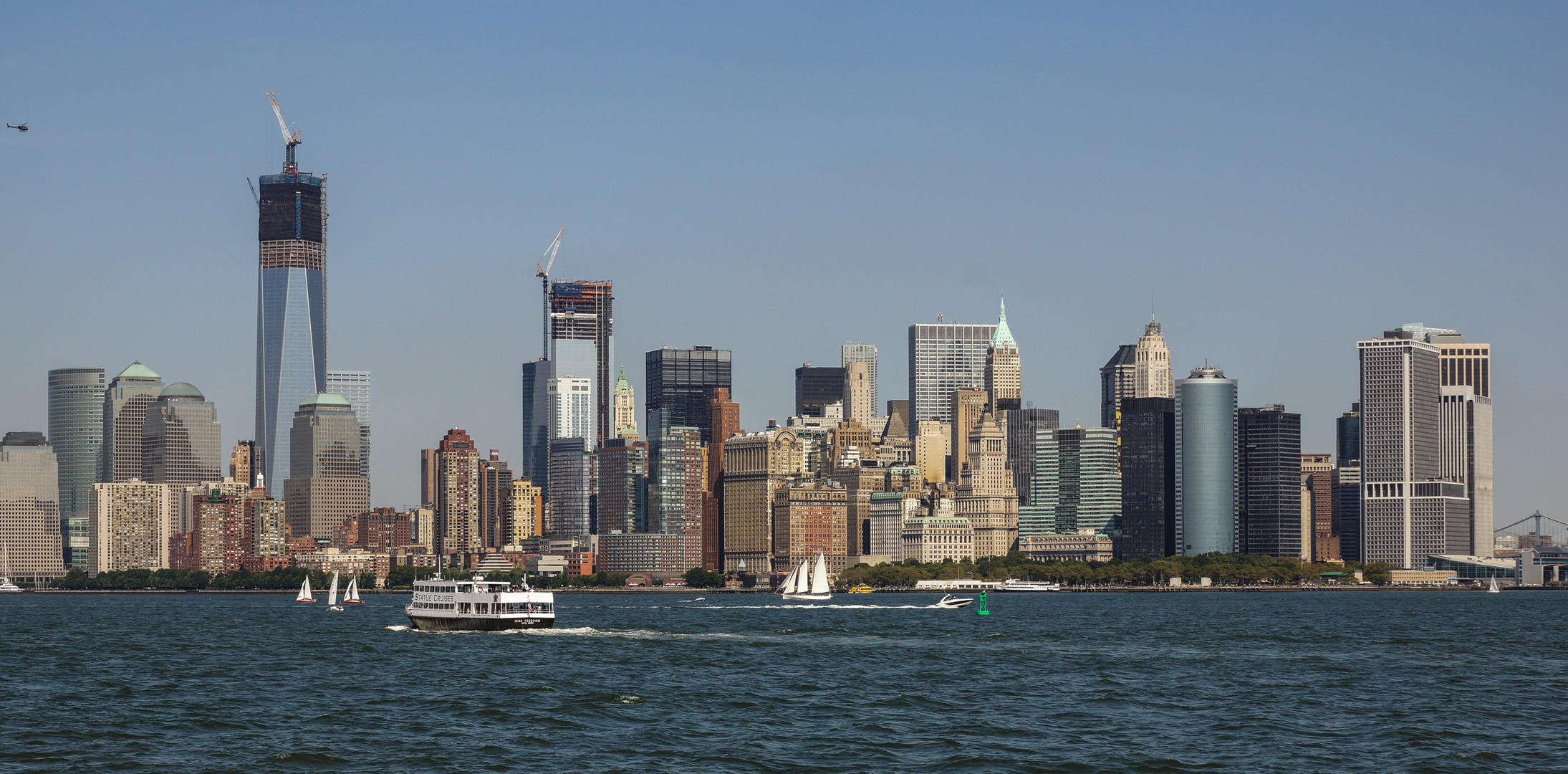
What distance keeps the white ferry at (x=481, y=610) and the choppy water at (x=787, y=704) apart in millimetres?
1398

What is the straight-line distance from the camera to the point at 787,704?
3676 inches

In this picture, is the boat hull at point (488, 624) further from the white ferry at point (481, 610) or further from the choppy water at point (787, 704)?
the choppy water at point (787, 704)

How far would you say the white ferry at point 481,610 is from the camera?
496 feet

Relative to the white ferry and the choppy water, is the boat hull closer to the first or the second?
the white ferry

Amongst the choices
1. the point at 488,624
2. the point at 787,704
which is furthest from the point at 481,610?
the point at 787,704

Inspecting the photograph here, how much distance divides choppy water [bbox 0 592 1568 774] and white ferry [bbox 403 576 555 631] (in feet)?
4.59

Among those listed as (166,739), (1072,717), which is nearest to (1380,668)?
(1072,717)

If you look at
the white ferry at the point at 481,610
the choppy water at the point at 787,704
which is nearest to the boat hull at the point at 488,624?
the white ferry at the point at 481,610

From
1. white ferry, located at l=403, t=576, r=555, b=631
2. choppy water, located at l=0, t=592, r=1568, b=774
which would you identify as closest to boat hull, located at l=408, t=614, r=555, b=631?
white ferry, located at l=403, t=576, r=555, b=631

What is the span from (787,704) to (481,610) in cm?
6388

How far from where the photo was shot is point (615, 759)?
73.8 metres

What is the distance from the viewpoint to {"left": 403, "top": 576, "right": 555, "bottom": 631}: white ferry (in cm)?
15125

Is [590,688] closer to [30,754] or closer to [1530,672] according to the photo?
[30,754]

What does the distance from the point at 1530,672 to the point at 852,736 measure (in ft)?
171
